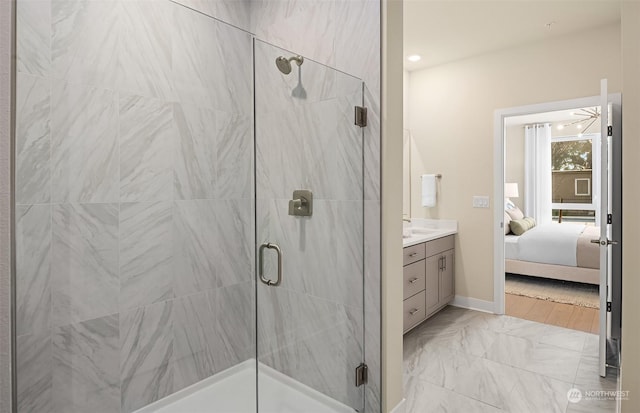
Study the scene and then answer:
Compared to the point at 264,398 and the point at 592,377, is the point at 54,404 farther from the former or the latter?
the point at 592,377

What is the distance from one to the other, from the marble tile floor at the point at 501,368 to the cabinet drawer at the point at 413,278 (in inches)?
16.1

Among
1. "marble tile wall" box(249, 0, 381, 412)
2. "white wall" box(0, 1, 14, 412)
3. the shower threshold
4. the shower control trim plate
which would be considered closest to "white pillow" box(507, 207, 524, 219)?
"marble tile wall" box(249, 0, 381, 412)

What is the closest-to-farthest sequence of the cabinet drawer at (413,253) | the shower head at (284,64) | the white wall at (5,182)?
1. the white wall at (5,182)
2. the shower head at (284,64)
3. the cabinet drawer at (413,253)

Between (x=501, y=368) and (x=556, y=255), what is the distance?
277 centimetres

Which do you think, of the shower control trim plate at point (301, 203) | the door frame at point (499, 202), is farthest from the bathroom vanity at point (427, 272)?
the shower control trim plate at point (301, 203)

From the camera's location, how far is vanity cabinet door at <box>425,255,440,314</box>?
339 centimetres

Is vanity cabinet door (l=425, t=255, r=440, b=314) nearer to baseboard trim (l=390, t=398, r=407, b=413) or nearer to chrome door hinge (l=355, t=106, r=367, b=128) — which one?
baseboard trim (l=390, t=398, r=407, b=413)

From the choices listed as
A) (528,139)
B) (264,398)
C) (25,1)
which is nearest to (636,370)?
(264,398)

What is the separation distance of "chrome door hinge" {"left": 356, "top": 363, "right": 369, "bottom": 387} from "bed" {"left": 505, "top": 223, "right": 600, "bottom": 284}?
154 inches

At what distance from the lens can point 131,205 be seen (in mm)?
1550

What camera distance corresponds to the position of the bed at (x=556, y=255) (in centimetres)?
444

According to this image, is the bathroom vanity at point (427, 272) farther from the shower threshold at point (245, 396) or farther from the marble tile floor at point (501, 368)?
the shower threshold at point (245, 396)

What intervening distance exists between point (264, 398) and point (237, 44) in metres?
1.67

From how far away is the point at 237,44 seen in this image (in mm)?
1718
